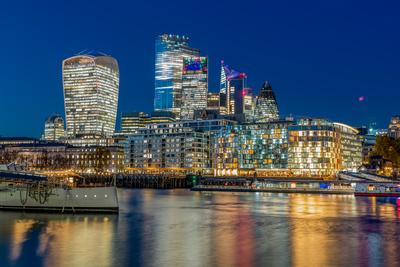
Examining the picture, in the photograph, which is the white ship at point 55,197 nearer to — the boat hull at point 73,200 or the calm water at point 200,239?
the boat hull at point 73,200

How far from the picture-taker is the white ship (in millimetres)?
67750

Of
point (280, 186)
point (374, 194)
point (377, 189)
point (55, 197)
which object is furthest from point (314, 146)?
point (55, 197)

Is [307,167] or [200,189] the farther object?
[307,167]

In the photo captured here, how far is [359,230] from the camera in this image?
5522 cm

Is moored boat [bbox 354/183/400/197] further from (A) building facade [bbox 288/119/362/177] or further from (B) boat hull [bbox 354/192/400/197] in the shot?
(A) building facade [bbox 288/119/362/177]

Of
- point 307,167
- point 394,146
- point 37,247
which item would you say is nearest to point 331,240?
point 37,247

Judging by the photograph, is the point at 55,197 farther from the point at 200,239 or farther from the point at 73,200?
the point at 200,239

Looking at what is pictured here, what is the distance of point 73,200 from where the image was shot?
68062 millimetres

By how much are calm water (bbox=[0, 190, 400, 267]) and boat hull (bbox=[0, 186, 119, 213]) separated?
2547 millimetres

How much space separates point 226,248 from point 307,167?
161 m

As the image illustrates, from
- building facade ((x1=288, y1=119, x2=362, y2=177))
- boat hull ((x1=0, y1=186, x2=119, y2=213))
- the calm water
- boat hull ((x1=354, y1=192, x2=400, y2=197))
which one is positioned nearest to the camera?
the calm water

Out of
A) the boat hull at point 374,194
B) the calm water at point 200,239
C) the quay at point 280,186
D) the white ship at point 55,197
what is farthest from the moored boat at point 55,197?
the quay at point 280,186

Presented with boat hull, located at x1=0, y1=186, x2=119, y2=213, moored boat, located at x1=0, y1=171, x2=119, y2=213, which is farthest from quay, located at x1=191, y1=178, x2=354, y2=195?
moored boat, located at x1=0, y1=171, x2=119, y2=213

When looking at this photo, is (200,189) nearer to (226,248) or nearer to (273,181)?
(273,181)
